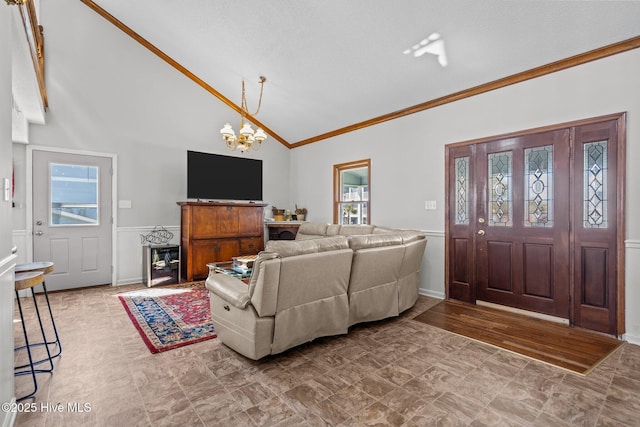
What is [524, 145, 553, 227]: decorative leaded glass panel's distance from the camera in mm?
3514

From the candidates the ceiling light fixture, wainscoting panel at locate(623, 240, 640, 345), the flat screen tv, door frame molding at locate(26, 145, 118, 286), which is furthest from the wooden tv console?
wainscoting panel at locate(623, 240, 640, 345)

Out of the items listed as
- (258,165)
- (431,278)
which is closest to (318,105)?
(258,165)

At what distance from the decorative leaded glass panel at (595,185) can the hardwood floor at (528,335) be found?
111cm

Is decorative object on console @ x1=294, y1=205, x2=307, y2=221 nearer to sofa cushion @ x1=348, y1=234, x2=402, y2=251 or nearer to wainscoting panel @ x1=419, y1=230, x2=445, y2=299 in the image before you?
wainscoting panel @ x1=419, y1=230, x2=445, y2=299

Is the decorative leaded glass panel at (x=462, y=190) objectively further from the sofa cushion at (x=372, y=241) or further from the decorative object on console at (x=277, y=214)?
the decorative object on console at (x=277, y=214)

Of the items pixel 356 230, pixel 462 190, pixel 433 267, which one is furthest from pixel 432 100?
pixel 433 267

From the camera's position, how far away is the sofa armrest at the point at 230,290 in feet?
8.06

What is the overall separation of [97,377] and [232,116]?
5050 mm

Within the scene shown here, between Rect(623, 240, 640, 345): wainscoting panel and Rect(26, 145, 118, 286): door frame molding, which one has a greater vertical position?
Rect(26, 145, 118, 286): door frame molding

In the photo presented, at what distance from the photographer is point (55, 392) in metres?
2.11

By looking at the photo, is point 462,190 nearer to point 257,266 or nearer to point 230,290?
point 257,266

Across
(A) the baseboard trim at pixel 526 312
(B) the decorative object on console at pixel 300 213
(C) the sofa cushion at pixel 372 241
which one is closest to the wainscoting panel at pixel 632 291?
(A) the baseboard trim at pixel 526 312

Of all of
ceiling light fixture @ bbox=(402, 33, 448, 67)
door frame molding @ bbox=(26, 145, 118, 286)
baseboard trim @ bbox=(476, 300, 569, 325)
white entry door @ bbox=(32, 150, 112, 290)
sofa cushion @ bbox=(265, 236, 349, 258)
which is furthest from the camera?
white entry door @ bbox=(32, 150, 112, 290)

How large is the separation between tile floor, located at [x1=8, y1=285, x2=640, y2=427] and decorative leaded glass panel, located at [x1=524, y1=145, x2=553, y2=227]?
141 centimetres
